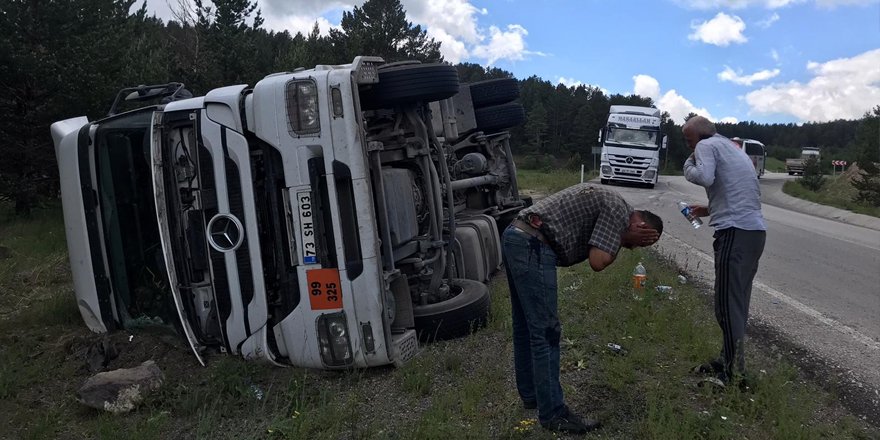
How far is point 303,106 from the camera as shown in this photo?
3.78m

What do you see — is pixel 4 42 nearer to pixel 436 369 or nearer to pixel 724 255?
pixel 436 369

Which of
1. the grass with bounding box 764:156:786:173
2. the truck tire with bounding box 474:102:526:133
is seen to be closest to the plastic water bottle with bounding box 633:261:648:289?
the truck tire with bounding box 474:102:526:133

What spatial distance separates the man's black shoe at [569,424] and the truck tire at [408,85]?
7.95 ft

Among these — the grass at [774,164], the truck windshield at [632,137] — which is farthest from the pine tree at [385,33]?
the grass at [774,164]

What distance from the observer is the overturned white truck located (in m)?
3.79

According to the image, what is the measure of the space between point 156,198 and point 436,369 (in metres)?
2.09

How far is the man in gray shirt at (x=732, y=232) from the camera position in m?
3.56

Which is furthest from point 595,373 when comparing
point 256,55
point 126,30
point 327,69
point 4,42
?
point 256,55

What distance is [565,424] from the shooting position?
10.1 feet

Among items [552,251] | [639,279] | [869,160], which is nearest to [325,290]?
[552,251]

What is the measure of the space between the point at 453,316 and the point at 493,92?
4089 mm

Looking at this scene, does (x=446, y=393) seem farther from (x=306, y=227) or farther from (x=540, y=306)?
(x=306, y=227)

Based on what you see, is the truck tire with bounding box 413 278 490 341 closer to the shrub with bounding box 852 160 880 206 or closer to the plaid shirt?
the plaid shirt

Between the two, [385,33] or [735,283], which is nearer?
[735,283]
